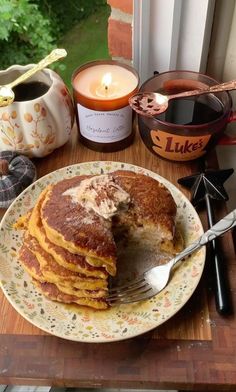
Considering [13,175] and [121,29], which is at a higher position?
[121,29]

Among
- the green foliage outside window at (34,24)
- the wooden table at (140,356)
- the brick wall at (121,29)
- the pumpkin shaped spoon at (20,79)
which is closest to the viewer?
the wooden table at (140,356)

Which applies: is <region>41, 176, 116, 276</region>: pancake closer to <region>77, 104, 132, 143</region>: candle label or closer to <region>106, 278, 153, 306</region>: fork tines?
<region>106, 278, 153, 306</region>: fork tines

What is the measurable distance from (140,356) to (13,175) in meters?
0.36

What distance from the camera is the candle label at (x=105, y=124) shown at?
0.84 metres

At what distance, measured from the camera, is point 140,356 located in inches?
25.1

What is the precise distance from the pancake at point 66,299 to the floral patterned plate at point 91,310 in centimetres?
1

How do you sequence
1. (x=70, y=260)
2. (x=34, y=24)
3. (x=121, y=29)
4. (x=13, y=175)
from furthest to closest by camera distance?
(x=34, y=24) → (x=121, y=29) → (x=13, y=175) → (x=70, y=260)

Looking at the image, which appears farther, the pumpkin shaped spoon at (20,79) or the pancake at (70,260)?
→ the pumpkin shaped spoon at (20,79)

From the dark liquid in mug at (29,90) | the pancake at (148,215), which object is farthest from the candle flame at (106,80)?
the pancake at (148,215)

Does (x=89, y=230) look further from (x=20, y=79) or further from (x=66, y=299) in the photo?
(x=20, y=79)

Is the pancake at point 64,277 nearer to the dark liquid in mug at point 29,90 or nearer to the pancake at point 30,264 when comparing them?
the pancake at point 30,264

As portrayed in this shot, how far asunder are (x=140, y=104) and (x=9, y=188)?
263 millimetres

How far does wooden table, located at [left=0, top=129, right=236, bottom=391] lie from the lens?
62cm

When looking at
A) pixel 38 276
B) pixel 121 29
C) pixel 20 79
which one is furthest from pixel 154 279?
pixel 121 29
